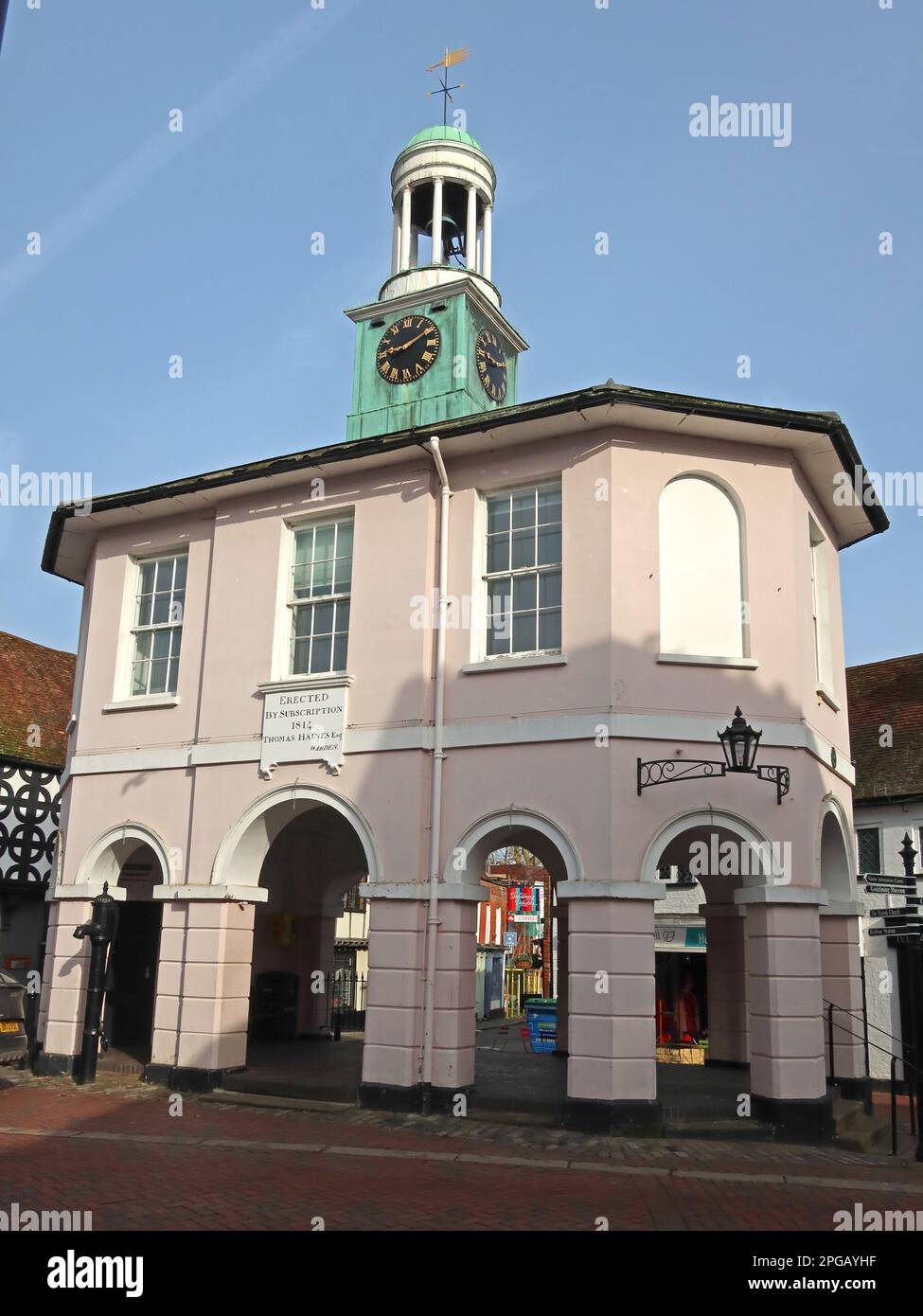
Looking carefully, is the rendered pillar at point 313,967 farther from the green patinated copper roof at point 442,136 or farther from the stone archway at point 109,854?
the green patinated copper roof at point 442,136

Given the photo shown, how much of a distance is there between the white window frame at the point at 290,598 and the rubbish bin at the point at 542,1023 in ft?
26.5

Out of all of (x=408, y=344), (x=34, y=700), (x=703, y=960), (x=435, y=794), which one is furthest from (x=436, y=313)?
(x=703, y=960)

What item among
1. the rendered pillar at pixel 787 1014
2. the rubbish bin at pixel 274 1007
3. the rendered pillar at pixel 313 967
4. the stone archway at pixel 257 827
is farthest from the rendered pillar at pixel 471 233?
the rubbish bin at pixel 274 1007

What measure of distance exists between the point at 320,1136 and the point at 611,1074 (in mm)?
3077

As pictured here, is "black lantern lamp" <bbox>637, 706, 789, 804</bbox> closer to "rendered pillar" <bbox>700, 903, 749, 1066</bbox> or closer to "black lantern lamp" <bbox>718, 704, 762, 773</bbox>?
"black lantern lamp" <bbox>718, 704, 762, 773</bbox>

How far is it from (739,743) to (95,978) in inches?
354

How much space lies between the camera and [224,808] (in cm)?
1494

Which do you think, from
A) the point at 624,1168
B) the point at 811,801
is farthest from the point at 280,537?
the point at 624,1168

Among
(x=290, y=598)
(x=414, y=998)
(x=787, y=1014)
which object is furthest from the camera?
(x=290, y=598)

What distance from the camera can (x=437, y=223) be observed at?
19.2 m

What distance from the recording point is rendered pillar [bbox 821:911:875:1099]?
14.5 metres

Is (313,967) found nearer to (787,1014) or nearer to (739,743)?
(787,1014)

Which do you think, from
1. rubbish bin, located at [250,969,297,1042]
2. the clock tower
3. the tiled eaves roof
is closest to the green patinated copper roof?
the clock tower

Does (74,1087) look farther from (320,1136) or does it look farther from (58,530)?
(58,530)
